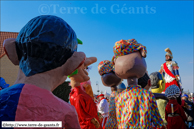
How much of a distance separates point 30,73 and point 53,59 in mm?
179

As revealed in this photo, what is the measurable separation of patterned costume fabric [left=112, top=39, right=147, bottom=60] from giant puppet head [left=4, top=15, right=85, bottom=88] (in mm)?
1925

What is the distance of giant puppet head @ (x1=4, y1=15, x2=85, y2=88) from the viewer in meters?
1.18

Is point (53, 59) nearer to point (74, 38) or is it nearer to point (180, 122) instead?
point (74, 38)

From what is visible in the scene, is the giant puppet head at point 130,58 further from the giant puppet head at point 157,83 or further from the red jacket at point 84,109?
the giant puppet head at point 157,83

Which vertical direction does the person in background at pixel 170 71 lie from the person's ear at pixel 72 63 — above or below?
below

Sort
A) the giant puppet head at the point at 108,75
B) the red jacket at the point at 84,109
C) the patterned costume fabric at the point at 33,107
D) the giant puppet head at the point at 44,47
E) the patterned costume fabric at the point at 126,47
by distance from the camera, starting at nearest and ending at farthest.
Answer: the patterned costume fabric at the point at 33,107
the giant puppet head at the point at 44,47
the patterned costume fabric at the point at 126,47
the red jacket at the point at 84,109
the giant puppet head at the point at 108,75

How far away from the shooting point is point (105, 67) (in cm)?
474

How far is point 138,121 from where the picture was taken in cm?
276

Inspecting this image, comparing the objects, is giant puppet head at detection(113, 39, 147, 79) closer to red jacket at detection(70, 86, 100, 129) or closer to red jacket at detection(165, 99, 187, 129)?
red jacket at detection(70, 86, 100, 129)

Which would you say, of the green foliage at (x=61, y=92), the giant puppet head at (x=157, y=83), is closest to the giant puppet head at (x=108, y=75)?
the giant puppet head at (x=157, y=83)

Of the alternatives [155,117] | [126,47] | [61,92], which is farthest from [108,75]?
[61,92]

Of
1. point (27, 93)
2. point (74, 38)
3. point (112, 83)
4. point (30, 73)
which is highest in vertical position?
point (74, 38)

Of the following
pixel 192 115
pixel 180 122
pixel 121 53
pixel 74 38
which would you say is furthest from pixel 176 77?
pixel 74 38

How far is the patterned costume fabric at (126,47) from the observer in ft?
10.1
